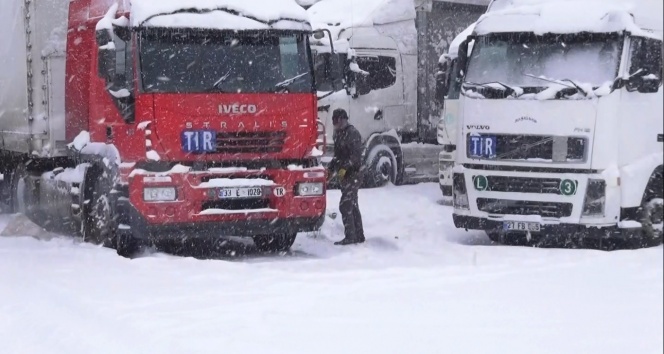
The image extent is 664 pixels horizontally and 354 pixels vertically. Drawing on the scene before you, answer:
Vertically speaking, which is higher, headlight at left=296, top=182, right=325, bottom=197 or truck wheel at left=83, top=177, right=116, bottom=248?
headlight at left=296, top=182, right=325, bottom=197

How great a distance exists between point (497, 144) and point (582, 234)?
4.36ft

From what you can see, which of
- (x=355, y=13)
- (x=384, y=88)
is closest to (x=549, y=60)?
(x=355, y=13)

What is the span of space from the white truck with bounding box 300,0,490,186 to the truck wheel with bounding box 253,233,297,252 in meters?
5.06

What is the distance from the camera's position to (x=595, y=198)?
436 inches

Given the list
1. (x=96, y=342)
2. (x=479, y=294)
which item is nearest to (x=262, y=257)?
(x=479, y=294)

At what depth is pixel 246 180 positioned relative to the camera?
35.6 feet

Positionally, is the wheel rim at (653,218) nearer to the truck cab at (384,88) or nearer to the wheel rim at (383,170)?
the truck cab at (384,88)

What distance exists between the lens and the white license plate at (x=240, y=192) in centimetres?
1073

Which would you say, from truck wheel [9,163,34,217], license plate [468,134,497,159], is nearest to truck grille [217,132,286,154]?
license plate [468,134,497,159]

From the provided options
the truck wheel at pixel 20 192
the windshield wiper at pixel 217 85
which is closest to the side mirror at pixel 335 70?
the windshield wiper at pixel 217 85

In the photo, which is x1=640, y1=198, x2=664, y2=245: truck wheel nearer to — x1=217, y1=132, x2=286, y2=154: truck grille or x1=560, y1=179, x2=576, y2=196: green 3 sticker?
x1=560, y1=179, x2=576, y2=196: green 3 sticker

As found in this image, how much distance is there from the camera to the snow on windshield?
36.0 feet

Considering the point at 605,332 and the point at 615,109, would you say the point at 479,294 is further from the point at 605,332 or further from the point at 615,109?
the point at 615,109

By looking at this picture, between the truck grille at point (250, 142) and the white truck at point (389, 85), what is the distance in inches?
235
